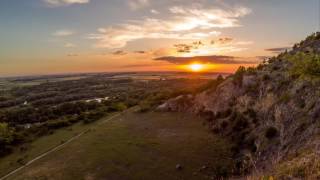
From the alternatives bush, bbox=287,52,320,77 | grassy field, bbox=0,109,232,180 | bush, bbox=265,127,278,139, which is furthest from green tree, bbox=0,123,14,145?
bush, bbox=287,52,320,77

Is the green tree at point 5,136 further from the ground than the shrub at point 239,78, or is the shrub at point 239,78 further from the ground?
the shrub at point 239,78

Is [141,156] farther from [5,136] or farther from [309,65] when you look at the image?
[5,136]

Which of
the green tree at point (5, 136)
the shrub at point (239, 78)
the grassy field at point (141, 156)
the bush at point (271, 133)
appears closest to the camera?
the bush at point (271, 133)

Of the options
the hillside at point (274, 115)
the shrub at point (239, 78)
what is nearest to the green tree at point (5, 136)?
the hillside at point (274, 115)

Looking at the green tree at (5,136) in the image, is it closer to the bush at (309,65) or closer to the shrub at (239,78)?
the shrub at (239,78)

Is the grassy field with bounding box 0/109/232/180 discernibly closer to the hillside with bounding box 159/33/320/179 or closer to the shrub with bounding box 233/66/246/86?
the hillside with bounding box 159/33/320/179

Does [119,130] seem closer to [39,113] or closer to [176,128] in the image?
[176,128]

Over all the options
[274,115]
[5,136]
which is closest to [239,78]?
[274,115]
